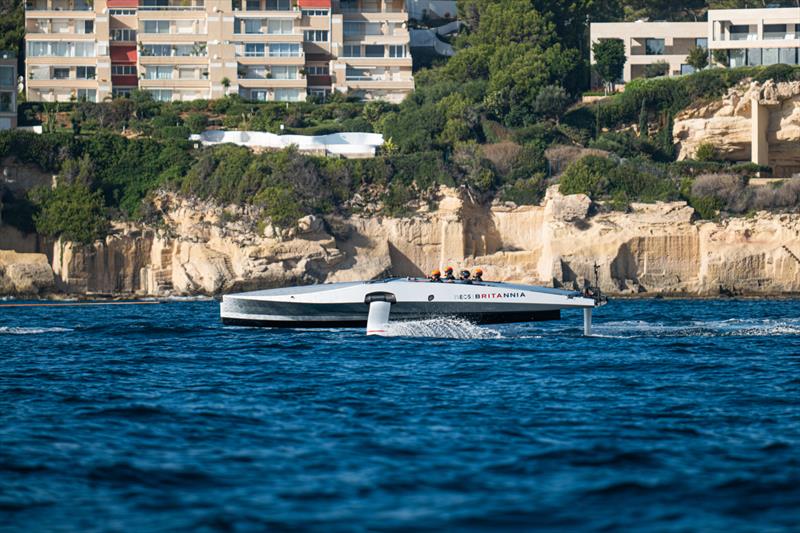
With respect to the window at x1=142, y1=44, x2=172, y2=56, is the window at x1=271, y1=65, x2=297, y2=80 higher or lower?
lower

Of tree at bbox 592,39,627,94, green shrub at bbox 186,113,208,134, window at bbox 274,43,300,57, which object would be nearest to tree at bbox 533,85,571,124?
tree at bbox 592,39,627,94

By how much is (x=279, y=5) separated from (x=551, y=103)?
78.0 ft

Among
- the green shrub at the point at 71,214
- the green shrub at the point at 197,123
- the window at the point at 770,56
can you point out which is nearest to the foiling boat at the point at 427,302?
the green shrub at the point at 71,214

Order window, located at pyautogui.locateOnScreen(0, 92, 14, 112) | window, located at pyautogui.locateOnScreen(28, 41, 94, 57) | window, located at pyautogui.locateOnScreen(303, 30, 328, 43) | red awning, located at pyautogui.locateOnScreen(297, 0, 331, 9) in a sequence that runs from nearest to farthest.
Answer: window, located at pyautogui.locateOnScreen(0, 92, 14, 112) → window, located at pyautogui.locateOnScreen(28, 41, 94, 57) → red awning, located at pyautogui.locateOnScreen(297, 0, 331, 9) → window, located at pyautogui.locateOnScreen(303, 30, 328, 43)

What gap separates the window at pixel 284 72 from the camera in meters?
102

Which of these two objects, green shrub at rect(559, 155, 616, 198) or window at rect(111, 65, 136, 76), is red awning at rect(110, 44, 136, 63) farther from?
green shrub at rect(559, 155, 616, 198)

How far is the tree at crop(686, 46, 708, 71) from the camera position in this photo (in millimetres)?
96688

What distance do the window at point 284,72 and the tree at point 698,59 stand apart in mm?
27732

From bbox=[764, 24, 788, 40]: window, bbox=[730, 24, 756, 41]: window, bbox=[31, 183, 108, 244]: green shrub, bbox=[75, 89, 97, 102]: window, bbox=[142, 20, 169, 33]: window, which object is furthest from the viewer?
bbox=[75, 89, 97, 102]: window

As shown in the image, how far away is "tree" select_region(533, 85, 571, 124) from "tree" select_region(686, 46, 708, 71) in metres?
10.6

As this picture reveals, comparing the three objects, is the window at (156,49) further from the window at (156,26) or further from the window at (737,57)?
the window at (737,57)

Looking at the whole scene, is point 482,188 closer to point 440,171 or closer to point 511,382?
point 440,171

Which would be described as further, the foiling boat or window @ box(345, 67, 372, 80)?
window @ box(345, 67, 372, 80)

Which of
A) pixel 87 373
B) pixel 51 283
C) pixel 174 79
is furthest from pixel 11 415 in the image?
pixel 174 79
